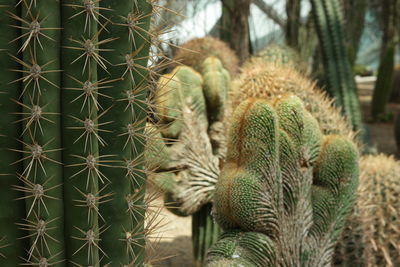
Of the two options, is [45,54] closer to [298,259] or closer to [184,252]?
[298,259]

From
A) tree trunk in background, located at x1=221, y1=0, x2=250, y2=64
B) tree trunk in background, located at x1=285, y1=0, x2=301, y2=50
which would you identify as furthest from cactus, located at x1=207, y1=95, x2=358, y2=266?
tree trunk in background, located at x1=285, y1=0, x2=301, y2=50

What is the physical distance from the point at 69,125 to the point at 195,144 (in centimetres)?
183

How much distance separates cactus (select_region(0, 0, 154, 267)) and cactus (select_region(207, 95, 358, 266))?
0.50 metres

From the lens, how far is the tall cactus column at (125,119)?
4.74 feet

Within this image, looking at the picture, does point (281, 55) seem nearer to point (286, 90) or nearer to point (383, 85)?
point (286, 90)

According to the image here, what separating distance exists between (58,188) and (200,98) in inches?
76.4

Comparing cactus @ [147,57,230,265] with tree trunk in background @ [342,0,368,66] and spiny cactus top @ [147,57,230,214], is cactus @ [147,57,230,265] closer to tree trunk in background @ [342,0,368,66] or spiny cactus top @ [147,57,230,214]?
spiny cactus top @ [147,57,230,214]

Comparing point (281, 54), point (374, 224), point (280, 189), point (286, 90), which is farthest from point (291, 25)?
point (280, 189)

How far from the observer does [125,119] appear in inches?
58.3

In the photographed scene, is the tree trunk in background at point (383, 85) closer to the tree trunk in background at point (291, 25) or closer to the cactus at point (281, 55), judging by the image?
the tree trunk in background at point (291, 25)

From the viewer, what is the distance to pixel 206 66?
336 cm

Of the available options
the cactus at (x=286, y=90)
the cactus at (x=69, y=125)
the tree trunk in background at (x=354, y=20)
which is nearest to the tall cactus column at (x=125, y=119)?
the cactus at (x=69, y=125)

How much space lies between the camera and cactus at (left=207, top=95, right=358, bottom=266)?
1.91 m

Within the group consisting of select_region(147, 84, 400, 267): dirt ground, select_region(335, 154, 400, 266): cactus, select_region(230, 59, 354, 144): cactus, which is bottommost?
select_region(147, 84, 400, 267): dirt ground
